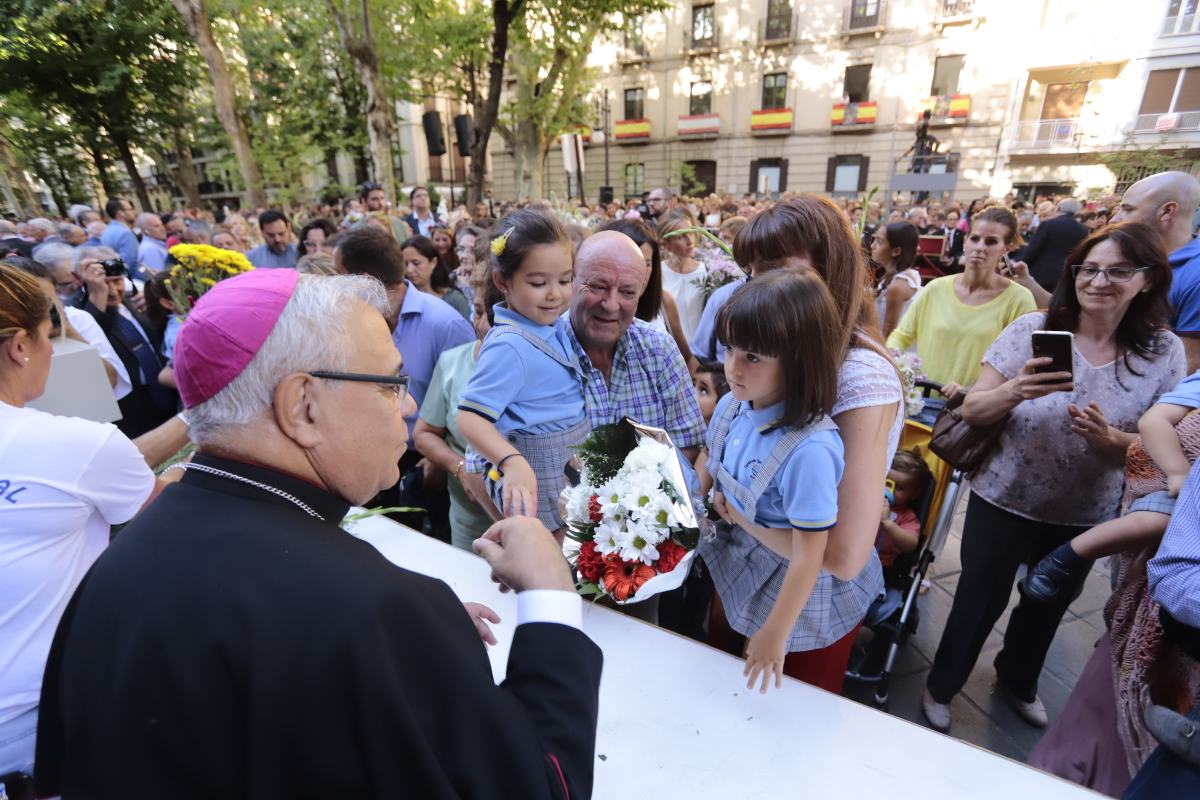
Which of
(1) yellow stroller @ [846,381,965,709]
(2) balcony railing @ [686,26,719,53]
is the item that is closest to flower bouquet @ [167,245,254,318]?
(1) yellow stroller @ [846,381,965,709]

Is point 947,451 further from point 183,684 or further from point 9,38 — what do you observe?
point 9,38

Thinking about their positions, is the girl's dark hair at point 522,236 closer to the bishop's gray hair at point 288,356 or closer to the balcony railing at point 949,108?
the bishop's gray hair at point 288,356

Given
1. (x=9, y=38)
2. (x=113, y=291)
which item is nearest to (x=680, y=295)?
(x=113, y=291)

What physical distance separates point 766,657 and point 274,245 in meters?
6.48

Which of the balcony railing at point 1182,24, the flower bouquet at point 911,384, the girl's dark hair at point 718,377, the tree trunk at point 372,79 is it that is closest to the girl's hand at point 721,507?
the girl's dark hair at point 718,377

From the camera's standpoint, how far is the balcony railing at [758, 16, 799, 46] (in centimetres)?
2689

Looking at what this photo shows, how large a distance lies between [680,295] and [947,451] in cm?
279

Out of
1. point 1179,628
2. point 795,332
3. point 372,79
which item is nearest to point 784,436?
point 795,332

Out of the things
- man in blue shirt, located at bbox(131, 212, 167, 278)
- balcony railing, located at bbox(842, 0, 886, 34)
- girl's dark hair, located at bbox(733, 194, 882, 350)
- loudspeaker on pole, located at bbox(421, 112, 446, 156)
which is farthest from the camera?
balcony railing, located at bbox(842, 0, 886, 34)

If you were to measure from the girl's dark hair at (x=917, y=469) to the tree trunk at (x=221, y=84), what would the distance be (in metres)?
12.8

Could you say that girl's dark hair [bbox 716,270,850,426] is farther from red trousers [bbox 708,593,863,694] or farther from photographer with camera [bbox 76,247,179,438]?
photographer with camera [bbox 76,247,179,438]

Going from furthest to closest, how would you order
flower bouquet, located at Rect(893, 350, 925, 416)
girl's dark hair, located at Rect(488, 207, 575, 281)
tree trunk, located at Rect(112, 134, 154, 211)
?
tree trunk, located at Rect(112, 134, 154, 211), flower bouquet, located at Rect(893, 350, 925, 416), girl's dark hair, located at Rect(488, 207, 575, 281)

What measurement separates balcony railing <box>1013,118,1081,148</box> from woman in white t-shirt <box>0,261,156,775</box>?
31622 mm

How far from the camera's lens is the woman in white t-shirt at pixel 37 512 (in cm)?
131
